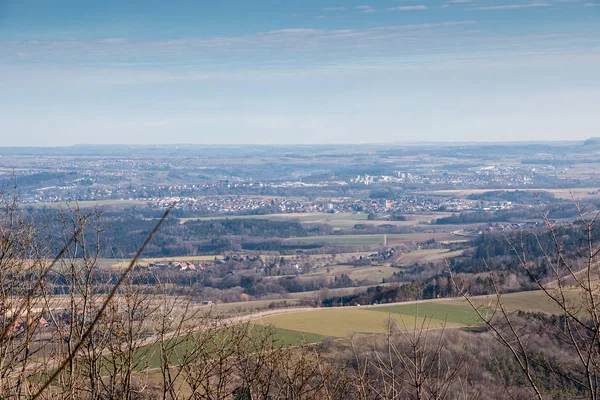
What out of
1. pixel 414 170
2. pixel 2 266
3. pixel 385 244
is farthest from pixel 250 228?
pixel 414 170

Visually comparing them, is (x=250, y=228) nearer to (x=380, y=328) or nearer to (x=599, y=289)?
(x=380, y=328)

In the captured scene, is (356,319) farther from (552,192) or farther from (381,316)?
(552,192)

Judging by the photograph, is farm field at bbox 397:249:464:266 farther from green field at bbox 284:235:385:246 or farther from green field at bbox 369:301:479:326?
green field at bbox 369:301:479:326

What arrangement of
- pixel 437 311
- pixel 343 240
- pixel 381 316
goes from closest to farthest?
pixel 381 316 < pixel 437 311 < pixel 343 240

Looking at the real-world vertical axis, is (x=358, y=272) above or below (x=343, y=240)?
above

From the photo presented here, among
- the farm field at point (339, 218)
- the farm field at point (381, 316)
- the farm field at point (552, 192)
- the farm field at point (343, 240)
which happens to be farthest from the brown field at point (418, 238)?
the farm field at point (381, 316)

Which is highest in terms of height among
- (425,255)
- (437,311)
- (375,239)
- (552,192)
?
(437,311)

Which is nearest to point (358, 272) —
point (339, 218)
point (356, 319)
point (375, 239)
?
point (375, 239)

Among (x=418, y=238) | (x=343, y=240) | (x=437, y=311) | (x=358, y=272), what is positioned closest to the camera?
(x=437, y=311)

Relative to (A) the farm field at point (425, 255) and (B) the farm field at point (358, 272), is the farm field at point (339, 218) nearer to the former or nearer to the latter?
(A) the farm field at point (425, 255)

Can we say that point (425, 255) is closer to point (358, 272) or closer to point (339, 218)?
point (358, 272)

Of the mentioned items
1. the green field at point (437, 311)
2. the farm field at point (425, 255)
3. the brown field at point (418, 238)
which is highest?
the green field at point (437, 311)

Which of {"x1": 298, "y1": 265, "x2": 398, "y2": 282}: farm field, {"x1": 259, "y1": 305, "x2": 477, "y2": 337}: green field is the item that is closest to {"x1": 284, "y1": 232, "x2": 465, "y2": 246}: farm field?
{"x1": 298, "y1": 265, "x2": 398, "y2": 282}: farm field

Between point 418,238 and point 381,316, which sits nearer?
point 381,316
